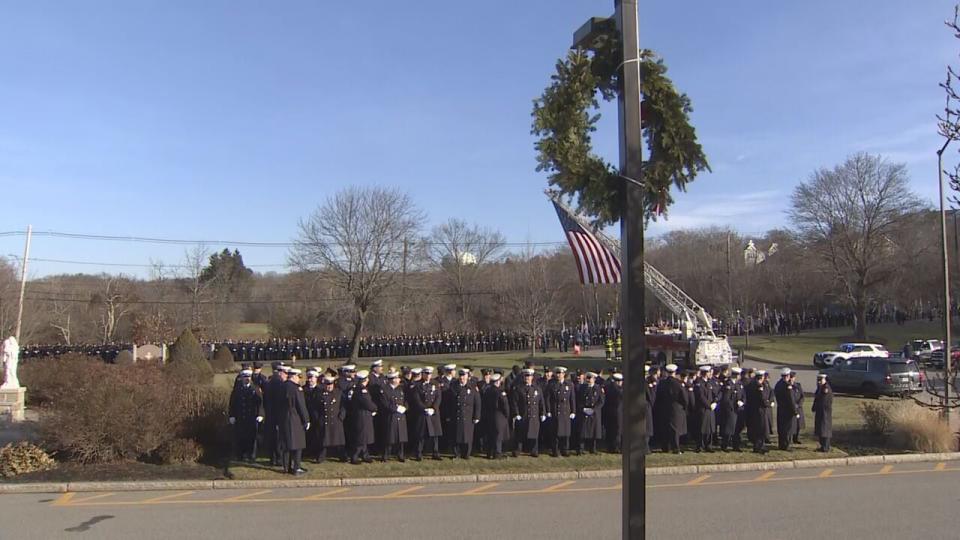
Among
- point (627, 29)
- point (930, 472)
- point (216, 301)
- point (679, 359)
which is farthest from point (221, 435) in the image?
point (216, 301)

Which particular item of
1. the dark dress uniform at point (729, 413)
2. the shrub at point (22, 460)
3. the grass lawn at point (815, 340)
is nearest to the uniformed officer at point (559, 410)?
the dark dress uniform at point (729, 413)

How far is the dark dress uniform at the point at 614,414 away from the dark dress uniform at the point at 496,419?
2.05 meters

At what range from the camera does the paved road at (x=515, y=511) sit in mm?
7883

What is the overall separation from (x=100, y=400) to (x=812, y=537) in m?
10.6

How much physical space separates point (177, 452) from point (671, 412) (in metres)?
8.92

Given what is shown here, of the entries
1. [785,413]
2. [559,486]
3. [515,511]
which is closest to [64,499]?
[515,511]

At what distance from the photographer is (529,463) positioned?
1220cm

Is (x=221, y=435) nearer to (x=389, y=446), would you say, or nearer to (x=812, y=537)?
(x=389, y=446)

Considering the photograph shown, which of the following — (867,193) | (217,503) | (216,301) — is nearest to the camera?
(217,503)

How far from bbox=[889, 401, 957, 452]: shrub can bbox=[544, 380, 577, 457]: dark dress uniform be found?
6.64 meters

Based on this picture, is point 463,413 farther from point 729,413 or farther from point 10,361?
point 10,361

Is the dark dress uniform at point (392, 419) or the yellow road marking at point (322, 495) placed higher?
the dark dress uniform at point (392, 419)

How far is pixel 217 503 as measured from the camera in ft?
31.0

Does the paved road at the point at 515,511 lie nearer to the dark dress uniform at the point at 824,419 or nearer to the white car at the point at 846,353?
the dark dress uniform at the point at 824,419
